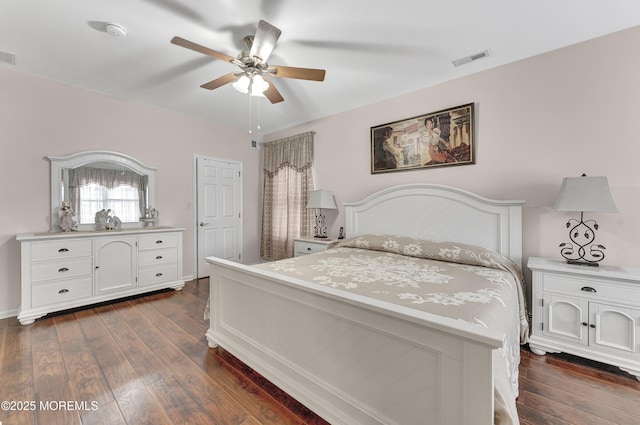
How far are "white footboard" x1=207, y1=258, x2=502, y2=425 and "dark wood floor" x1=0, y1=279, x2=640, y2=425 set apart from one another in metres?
0.18

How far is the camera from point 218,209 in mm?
4535

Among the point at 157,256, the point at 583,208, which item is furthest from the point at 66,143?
the point at 583,208

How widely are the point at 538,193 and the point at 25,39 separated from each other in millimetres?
4802

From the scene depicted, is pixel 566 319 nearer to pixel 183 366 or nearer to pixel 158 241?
pixel 183 366

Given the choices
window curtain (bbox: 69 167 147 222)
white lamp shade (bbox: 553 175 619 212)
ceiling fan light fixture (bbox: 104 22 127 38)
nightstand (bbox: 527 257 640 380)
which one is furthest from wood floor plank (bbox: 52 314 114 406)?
white lamp shade (bbox: 553 175 619 212)

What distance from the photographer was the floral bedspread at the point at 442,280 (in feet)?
4.13

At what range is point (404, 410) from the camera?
44.5 inches

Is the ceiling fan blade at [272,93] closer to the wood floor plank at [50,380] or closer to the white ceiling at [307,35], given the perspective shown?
the white ceiling at [307,35]

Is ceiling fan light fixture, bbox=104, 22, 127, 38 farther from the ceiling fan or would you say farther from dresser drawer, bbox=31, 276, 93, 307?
dresser drawer, bbox=31, 276, 93, 307

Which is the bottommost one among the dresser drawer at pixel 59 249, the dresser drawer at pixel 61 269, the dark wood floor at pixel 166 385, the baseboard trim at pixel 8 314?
the dark wood floor at pixel 166 385

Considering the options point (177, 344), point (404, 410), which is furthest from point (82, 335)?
point (404, 410)

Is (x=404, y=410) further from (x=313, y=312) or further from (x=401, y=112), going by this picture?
(x=401, y=112)

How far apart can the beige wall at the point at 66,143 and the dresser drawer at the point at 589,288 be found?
446cm

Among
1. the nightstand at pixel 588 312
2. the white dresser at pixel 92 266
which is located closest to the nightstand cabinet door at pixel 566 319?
the nightstand at pixel 588 312
